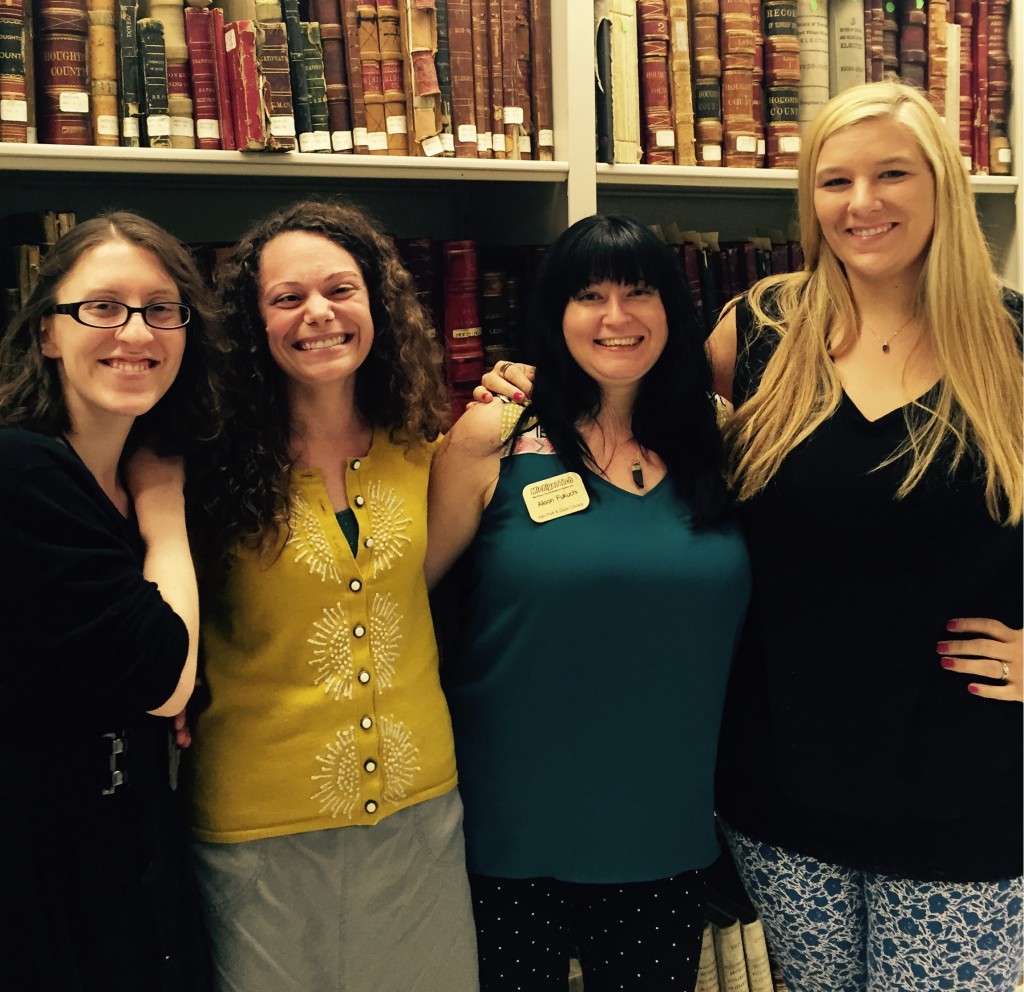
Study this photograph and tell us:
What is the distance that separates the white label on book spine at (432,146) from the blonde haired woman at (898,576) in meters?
0.63

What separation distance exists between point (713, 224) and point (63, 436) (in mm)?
1812

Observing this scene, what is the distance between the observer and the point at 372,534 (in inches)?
55.8

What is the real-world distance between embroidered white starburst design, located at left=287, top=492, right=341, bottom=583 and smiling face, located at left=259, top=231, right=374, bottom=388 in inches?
7.7

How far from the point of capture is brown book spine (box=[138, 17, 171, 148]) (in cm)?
153

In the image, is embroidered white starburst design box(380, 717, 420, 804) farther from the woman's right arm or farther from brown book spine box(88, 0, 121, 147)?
brown book spine box(88, 0, 121, 147)

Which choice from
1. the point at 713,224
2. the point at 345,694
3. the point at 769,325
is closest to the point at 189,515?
the point at 345,694

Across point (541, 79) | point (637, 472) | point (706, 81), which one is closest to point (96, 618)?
point (637, 472)

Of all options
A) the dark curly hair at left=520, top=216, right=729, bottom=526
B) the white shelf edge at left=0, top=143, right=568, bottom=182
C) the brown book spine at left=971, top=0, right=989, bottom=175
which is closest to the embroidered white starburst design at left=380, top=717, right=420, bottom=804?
the dark curly hair at left=520, top=216, right=729, bottom=526

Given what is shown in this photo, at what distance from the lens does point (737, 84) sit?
6.56 ft

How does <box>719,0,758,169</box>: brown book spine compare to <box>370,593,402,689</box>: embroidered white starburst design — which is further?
<box>719,0,758,169</box>: brown book spine

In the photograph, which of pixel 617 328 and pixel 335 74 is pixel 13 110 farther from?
pixel 617 328

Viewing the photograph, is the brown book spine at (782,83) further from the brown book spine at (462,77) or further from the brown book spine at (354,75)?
the brown book spine at (354,75)

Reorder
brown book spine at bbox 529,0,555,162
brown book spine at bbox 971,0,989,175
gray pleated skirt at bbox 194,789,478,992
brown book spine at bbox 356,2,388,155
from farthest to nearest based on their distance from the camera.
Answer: brown book spine at bbox 971,0,989,175
brown book spine at bbox 529,0,555,162
brown book spine at bbox 356,2,388,155
gray pleated skirt at bbox 194,789,478,992

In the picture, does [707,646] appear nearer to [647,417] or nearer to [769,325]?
[647,417]
